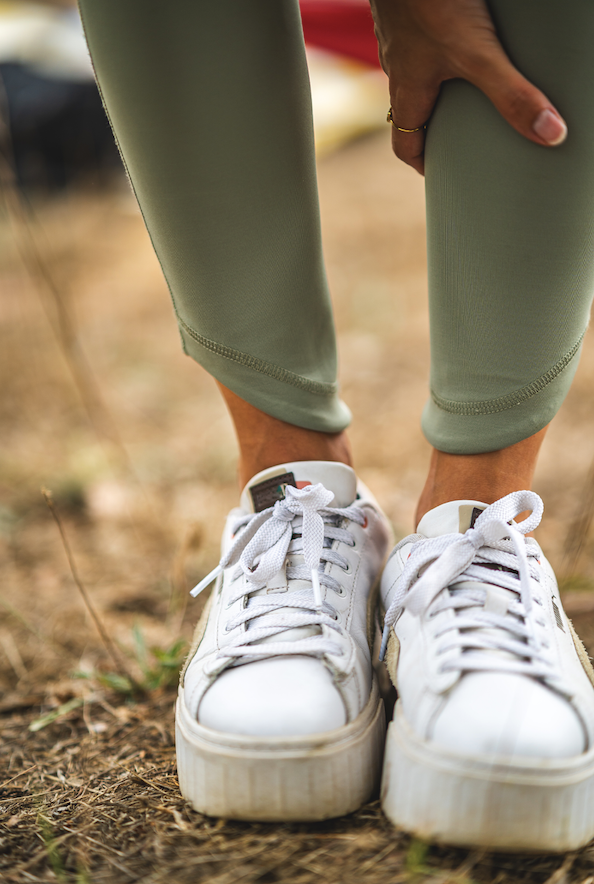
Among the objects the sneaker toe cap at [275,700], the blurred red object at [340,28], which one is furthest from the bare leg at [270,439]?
the blurred red object at [340,28]

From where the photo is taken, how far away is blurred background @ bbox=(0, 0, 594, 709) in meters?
1.40

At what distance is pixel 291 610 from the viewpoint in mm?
784

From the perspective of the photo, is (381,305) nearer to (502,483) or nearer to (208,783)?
(502,483)

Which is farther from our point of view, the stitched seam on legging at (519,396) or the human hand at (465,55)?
the stitched seam on legging at (519,396)

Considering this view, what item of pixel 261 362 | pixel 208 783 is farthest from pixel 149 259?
pixel 208 783

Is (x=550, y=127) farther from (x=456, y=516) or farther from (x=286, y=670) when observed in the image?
(x=286, y=670)

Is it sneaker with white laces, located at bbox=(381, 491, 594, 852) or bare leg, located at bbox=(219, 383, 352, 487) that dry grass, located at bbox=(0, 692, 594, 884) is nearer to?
sneaker with white laces, located at bbox=(381, 491, 594, 852)

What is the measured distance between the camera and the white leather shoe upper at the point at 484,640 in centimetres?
62

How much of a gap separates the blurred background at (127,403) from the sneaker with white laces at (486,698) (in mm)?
470

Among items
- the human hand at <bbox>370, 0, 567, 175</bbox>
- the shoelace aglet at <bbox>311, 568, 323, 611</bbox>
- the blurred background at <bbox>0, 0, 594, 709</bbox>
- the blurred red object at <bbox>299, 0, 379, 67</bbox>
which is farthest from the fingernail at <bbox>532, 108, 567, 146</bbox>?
the blurred red object at <bbox>299, 0, 379, 67</bbox>

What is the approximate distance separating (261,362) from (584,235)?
1.35ft

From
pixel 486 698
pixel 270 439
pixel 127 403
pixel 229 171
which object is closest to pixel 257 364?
pixel 270 439

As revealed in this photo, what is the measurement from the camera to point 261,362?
0.87 meters

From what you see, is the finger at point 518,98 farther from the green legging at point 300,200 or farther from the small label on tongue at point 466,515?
the small label on tongue at point 466,515
